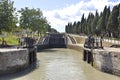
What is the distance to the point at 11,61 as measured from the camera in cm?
2947

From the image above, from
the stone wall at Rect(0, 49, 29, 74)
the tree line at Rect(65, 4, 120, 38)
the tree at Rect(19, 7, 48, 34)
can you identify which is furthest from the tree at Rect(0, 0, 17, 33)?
the tree at Rect(19, 7, 48, 34)

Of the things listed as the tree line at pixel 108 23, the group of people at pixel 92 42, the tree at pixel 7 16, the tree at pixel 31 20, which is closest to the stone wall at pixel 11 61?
the group of people at pixel 92 42

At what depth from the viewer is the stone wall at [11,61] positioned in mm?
28297

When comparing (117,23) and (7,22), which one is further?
(117,23)

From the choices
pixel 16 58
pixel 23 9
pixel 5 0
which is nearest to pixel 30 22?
pixel 23 9

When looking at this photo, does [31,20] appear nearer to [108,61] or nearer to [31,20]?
[31,20]

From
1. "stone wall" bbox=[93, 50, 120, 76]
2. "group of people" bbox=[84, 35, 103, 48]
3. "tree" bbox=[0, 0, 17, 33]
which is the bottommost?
"stone wall" bbox=[93, 50, 120, 76]

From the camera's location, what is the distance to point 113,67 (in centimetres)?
2822

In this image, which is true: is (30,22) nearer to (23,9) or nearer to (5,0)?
(23,9)

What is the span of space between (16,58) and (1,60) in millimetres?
2644

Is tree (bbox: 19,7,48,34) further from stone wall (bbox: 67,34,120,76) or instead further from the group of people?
stone wall (bbox: 67,34,120,76)

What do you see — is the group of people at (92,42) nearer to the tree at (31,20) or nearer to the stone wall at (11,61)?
the stone wall at (11,61)

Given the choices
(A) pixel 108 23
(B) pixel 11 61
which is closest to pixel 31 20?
(A) pixel 108 23

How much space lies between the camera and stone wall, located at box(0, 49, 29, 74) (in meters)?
28.3
